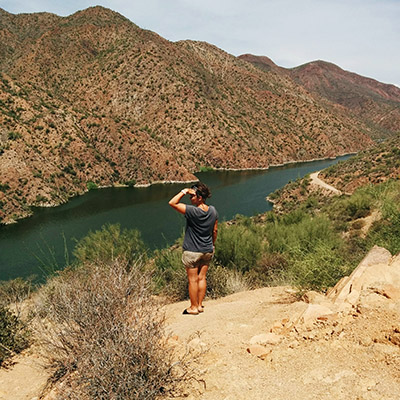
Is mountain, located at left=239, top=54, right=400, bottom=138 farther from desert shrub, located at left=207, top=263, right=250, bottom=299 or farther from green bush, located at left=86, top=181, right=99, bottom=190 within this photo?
desert shrub, located at left=207, top=263, right=250, bottom=299

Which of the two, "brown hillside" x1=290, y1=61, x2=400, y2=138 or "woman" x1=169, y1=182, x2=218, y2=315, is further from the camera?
"brown hillside" x1=290, y1=61, x2=400, y2=138

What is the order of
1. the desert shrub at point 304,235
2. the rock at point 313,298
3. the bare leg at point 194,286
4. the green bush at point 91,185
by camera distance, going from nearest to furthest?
1. the rock at point 313,298
2. the bare leg at point 194,286
3. the desert shrub at point 304,235
4. the green bush at point 91,185

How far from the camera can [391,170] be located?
30.1 m

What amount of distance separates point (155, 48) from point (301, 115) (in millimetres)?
48830

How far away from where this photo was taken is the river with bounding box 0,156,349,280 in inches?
1029

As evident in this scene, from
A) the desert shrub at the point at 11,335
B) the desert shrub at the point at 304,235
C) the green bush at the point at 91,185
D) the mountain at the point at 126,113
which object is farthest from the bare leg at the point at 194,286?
the green bush at the point at 91,185

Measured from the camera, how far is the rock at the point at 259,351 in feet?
10.6

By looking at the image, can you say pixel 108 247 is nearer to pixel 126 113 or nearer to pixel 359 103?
pixel 126 113

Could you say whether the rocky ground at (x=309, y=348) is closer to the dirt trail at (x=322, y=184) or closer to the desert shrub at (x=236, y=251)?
the desert shrub at (x=236, y=251)

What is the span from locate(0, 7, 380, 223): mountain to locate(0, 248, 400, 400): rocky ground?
37.3m

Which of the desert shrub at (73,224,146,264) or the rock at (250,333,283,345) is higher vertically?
the rock at (250,333,283,345)

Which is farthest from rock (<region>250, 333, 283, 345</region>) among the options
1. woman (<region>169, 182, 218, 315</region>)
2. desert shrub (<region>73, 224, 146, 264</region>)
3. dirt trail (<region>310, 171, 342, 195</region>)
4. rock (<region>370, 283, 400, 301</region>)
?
dirt trail (<region>310, 171, 342, 195</region>)

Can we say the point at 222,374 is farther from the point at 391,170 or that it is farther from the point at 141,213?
the point at 141,213

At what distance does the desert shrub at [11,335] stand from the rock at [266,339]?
4462 mm
